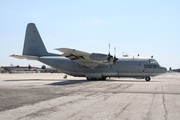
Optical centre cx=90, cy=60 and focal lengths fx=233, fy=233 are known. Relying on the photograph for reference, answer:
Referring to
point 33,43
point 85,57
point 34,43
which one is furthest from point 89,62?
point 33,43

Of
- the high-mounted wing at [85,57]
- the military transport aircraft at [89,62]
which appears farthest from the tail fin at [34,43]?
the high-mounted wing at [85,57]

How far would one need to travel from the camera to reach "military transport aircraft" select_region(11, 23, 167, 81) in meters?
34.3

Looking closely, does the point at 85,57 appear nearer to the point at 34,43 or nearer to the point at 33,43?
the point at 34,43

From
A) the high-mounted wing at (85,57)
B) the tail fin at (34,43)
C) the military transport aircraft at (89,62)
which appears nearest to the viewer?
the high-mounted wing at (85,57)

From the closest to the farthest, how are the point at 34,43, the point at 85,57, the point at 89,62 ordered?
the point at 85,57 → the point at 89,62 → the point at 34,43

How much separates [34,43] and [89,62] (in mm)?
10122

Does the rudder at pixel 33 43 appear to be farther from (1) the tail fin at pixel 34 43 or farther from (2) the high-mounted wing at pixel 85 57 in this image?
(2) the high-mounted wing at pixel 85 57

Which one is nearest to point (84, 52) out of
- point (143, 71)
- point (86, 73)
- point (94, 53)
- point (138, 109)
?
point (94, 53)

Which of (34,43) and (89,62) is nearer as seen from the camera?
(89,62)

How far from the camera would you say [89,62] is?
3594cm

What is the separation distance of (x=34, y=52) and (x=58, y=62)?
15.5 feet

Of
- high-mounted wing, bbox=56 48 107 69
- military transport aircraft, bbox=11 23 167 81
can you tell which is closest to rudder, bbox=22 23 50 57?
military transport aircraft, bbox=11 23 167 81

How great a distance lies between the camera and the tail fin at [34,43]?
127 ft

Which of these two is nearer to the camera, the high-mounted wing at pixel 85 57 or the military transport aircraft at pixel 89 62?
the high-mounted wing at pixel 85 57
